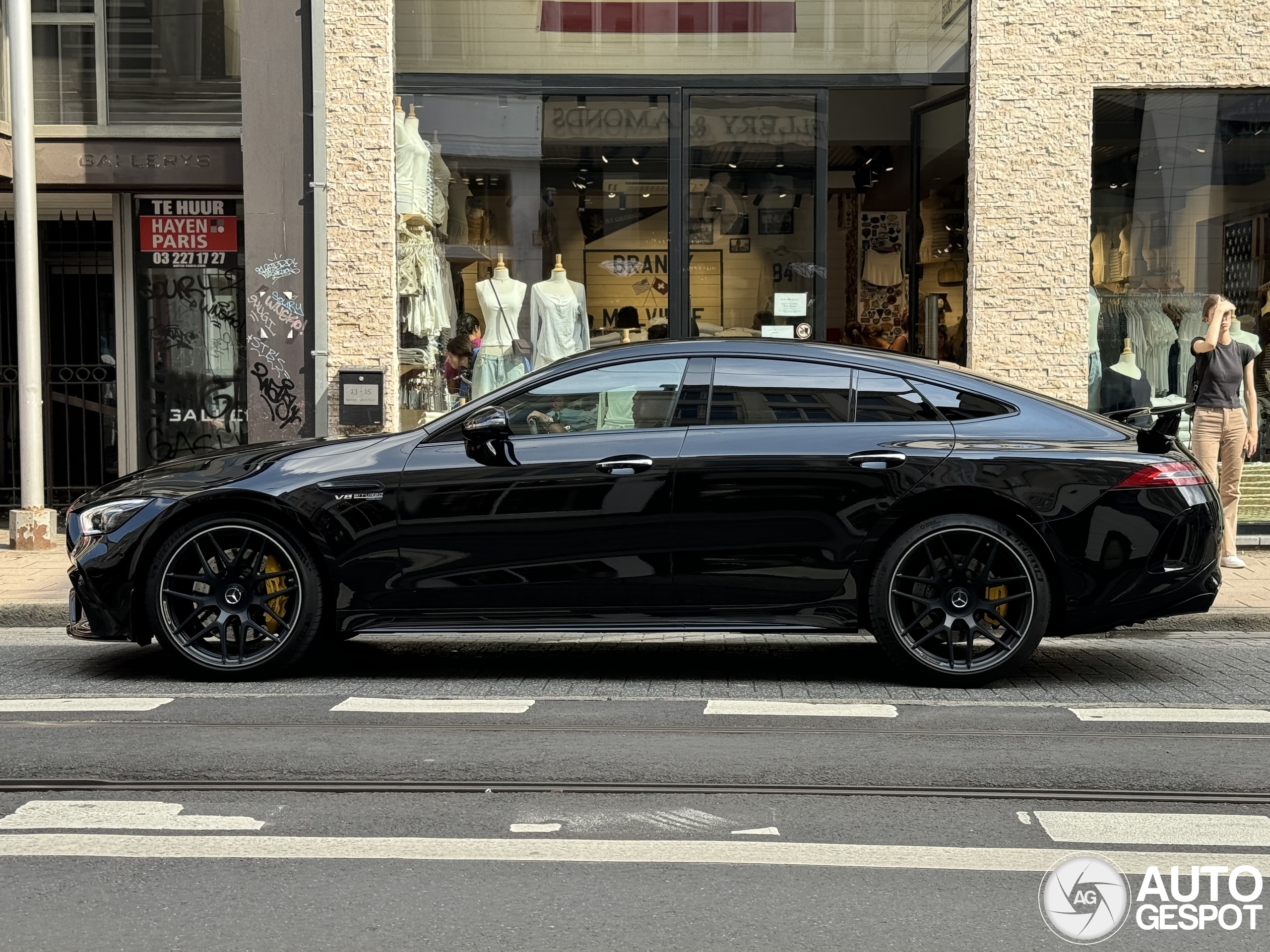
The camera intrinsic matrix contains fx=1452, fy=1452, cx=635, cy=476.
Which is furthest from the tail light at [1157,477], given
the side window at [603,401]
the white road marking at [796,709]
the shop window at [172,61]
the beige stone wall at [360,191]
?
the shop window at [172,61]

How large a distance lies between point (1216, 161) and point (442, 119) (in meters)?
6.20

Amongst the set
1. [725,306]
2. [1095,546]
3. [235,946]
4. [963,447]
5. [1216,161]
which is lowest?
[235,946]

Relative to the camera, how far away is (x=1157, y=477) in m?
6.23

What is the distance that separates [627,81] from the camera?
38.2 ft

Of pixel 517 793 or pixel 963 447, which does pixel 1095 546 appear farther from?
pixel 517 793

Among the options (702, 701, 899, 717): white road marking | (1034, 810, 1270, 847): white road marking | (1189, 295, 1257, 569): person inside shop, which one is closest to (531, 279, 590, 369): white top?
(1189, 295, 1257, 569): person inside shop

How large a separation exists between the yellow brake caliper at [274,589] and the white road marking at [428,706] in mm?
583

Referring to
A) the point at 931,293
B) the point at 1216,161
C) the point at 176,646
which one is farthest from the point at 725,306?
the point at 176,646

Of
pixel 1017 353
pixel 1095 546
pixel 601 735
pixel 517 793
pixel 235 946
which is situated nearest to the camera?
pixel 235 946

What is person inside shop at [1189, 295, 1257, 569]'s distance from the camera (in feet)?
32.1

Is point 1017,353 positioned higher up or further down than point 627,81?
further down

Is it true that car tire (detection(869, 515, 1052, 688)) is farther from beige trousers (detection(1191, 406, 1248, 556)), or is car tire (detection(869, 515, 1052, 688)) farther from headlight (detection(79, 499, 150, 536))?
beige trousers (detection(1191, 406, 1248, 556))

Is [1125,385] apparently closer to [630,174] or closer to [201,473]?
[630,174]

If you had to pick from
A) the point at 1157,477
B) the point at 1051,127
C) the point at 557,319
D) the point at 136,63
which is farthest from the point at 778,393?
the point at 136,63
